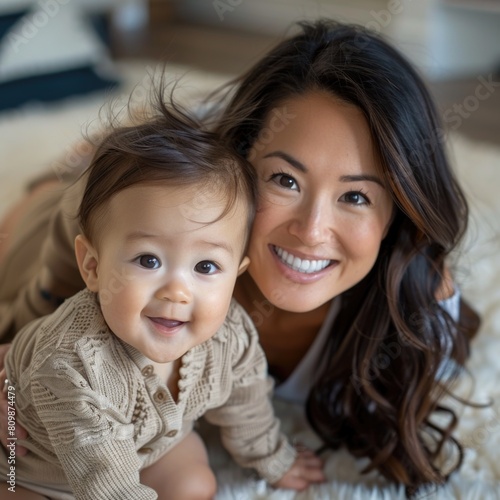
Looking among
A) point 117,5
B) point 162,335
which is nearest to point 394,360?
point 162,335

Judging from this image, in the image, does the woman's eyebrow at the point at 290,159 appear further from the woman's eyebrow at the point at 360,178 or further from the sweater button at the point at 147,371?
the sweater button at the point at 147,371

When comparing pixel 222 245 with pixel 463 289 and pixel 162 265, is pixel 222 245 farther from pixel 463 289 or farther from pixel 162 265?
pixel 463 289

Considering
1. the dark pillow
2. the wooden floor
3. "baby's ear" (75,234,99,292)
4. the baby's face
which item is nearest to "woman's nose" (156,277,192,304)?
the baby's face

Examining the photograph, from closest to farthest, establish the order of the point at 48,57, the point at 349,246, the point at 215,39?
the point at 349,246, the point at 48,57, the point at 215,39

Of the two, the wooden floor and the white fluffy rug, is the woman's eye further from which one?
the wooden floor

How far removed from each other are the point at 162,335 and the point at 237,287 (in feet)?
1.28

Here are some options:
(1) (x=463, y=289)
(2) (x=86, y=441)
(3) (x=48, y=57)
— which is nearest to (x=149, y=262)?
(2) (x=86, y=441)

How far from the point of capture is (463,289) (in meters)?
1.69

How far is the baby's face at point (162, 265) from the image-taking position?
87cm

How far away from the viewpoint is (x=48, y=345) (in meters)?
0.94

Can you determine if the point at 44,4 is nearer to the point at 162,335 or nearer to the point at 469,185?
the point at 469,185

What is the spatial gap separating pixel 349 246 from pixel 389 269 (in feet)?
0.47

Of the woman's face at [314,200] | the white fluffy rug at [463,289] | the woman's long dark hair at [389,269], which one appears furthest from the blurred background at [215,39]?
the woman's face at [314,200]

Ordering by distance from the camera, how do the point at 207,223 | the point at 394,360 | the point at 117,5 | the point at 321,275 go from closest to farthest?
the point at 207,223 → the point at 321,275 → the point at 394,360 → the point at 117,5
